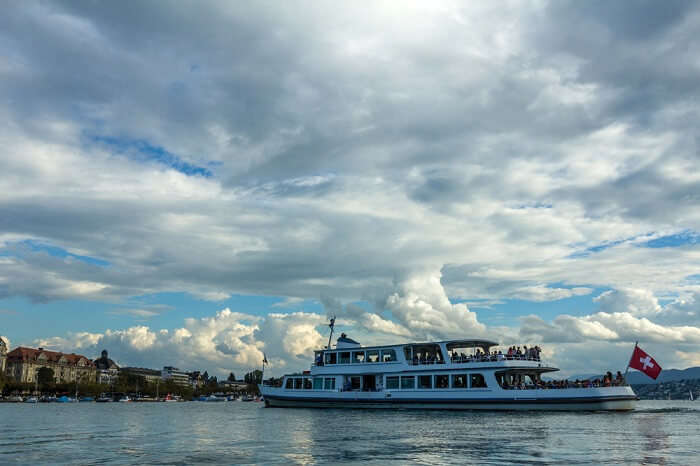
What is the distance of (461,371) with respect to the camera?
51312 mm

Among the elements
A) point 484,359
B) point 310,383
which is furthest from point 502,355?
point 310,383

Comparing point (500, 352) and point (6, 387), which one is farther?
point (6, 387)

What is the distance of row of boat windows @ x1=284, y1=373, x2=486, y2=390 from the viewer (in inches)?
2008

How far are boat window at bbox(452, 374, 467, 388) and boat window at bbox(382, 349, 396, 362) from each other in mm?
6164

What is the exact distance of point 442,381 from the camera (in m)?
52.6

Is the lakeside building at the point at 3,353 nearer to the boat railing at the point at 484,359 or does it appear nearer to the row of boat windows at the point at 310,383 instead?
the row of boat windows at the point at 310,383

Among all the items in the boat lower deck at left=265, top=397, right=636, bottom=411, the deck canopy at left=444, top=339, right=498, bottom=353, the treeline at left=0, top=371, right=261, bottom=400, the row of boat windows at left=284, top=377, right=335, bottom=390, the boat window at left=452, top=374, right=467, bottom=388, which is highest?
the deck canopy at left=444, top=339, right=498, bottom=353

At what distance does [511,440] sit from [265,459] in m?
12.6

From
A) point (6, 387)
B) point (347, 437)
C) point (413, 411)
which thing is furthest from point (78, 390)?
point (347, 437)

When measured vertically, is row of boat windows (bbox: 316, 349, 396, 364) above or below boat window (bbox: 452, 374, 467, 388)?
above

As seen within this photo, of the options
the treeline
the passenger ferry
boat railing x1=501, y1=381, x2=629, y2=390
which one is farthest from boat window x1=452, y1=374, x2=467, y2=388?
the treeline

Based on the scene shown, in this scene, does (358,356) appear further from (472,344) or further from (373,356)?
(472,344)

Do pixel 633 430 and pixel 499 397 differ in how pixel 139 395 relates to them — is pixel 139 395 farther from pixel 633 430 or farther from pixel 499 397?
pixel 633 430

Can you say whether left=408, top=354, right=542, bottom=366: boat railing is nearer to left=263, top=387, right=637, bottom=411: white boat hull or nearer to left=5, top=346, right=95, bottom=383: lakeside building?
left=263, top=387, right=637, bottom=411: white boat hull
